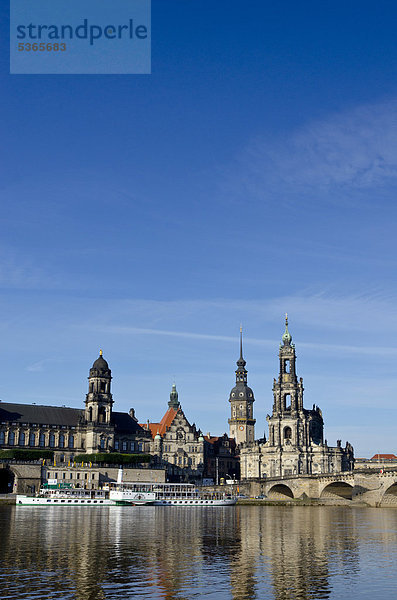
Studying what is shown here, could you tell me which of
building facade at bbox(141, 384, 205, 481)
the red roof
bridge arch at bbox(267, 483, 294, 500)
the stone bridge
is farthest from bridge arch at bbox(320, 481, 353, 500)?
the red roof

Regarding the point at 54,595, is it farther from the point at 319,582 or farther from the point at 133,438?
the point at 133,438

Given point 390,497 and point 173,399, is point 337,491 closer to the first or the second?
point 390,497

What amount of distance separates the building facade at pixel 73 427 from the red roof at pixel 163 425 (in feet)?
35.0

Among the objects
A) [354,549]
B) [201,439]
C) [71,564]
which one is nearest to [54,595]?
[71,564]

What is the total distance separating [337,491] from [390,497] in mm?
18452

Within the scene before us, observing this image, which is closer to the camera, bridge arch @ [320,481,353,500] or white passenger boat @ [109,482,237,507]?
white passenger boat @ [109,482,237,507]

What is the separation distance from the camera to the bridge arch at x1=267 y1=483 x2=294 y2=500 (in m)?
151

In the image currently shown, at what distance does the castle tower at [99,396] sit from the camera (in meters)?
153

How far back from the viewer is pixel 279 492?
154500 millimetres

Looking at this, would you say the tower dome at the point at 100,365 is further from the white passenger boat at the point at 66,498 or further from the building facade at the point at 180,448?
the white passenger boat at the point at 66,498

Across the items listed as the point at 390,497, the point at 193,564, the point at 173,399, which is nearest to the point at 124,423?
the point at 173,399

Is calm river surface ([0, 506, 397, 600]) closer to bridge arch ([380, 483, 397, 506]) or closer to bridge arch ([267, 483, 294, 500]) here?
bridge arch ([380, 483, 397, 506])

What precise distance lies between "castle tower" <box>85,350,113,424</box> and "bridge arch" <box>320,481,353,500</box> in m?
50.3

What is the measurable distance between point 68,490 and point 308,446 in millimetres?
69971
